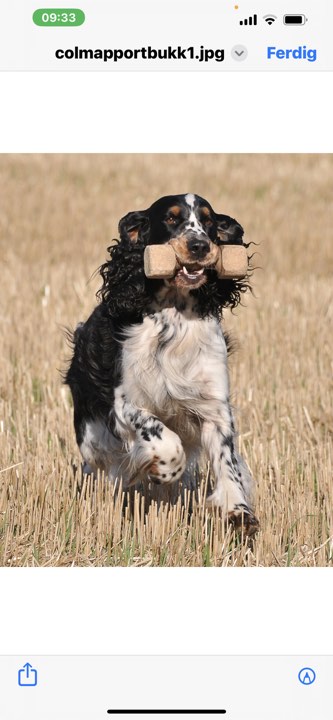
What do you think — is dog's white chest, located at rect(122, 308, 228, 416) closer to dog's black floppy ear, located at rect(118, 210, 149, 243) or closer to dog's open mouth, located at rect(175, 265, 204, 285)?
dog's open mouth, located at rect(175, 265, 204, 285)

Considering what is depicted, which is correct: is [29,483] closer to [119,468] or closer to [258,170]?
[119,468]

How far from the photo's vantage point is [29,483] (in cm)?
535

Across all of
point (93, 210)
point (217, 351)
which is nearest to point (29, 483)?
point (217, 351)

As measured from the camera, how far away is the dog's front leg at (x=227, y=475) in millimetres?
4777

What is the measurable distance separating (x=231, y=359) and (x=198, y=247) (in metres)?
3.21

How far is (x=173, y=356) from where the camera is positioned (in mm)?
4977
